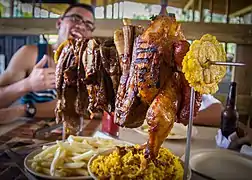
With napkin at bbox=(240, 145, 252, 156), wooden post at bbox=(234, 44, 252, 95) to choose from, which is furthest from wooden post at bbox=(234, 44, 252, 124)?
napkin at bbox=(240, 145, 252, 156)

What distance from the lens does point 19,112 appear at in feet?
5.68

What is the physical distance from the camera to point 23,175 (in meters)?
0.92

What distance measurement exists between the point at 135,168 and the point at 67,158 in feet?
0.87

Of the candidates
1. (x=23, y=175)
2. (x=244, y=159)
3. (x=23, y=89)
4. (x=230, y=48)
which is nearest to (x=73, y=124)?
(x=23, y=175)

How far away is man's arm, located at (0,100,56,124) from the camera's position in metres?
1.63

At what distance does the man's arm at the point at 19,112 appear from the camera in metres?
1.63

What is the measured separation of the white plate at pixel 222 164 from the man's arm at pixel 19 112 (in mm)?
981

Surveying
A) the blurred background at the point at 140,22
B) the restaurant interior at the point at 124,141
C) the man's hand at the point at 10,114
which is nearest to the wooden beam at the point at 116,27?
the blurred background at the point at 140,22

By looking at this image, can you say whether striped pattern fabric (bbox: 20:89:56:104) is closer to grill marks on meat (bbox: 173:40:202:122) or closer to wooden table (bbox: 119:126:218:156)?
wooden table (bbox: 119:126:218:156)

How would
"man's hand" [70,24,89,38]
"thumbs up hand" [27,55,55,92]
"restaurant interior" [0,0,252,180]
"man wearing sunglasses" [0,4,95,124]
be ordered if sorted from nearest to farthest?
"restaurant interior" [0,0,252,180] < "thumbs up hand" [27,55,55,92] < "man wearing sunglasses" [0,4,95,124] < "man's hand" [70,24,89,38]

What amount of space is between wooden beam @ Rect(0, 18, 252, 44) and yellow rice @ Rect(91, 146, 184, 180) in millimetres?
1726

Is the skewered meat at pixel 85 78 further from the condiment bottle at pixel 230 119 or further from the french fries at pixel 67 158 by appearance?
the condiment bottle at pixel 230 119

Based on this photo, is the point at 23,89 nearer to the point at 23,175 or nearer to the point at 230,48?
the point at 23,175

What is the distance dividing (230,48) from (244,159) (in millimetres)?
1945
